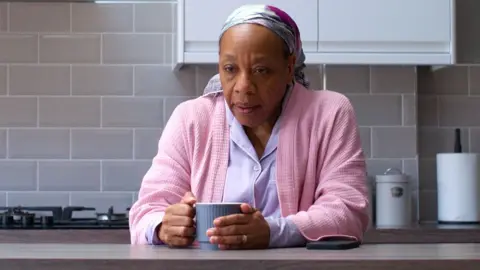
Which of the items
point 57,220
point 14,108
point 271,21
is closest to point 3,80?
point 14,108

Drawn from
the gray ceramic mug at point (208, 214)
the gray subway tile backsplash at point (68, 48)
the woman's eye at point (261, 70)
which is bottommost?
the gray ceramic mug at point (208, 214)

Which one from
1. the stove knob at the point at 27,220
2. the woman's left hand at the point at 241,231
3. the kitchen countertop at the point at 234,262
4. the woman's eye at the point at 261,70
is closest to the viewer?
the kitchen countertop at the point at 234,262

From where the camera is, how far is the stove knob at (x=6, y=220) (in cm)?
281

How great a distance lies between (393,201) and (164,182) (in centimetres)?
135

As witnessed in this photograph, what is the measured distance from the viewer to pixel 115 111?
3229 mm

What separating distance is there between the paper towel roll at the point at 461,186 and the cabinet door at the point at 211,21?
2.00 feet

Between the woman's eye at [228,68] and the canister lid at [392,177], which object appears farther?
the canister lid at [392,177]

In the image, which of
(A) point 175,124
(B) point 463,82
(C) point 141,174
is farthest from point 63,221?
(B) point 463,82

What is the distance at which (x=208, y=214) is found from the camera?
1680 millimetres

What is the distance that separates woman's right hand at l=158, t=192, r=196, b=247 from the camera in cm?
173

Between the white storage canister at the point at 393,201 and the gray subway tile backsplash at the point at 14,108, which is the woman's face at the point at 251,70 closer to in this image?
the white storage canister at the point at 393,201

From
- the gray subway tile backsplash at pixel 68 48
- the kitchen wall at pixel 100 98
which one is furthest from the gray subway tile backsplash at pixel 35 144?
the gray subway tile backsplash at pixel 68 48

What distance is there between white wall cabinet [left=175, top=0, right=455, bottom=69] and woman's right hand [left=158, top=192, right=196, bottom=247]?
1281mm

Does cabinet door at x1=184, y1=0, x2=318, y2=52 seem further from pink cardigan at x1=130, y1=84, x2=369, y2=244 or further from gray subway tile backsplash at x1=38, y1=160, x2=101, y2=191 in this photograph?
pink cardigan at x1=130, y1=84, x2=369, y2=244
